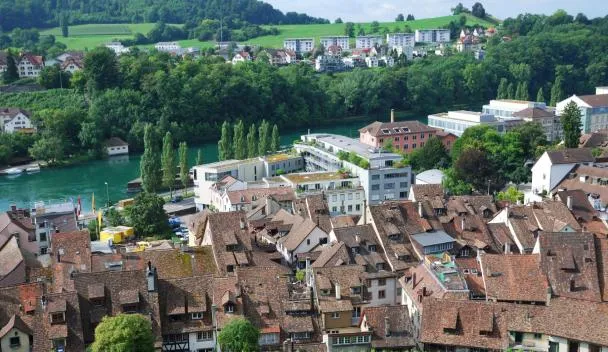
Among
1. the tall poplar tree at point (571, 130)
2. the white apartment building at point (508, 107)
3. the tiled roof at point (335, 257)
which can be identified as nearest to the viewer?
the tiled roof at point (335, 257)

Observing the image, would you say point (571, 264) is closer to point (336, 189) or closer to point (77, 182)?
point (336, 189)

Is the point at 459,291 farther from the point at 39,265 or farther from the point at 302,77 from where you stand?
the point at 302,77

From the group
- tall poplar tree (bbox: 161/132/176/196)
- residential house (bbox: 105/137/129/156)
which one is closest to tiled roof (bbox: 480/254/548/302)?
tall poplar tree (bbox: 161/132/176/196)

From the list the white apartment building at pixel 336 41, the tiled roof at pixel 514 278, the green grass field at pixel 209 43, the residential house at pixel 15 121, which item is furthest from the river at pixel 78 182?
the white apartment building at pixel 336 41

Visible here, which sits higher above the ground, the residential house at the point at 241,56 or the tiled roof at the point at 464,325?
the residential house at the point at 241,56

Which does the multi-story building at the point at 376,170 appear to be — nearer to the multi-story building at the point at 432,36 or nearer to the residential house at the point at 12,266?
the residential house at the point at 12,266

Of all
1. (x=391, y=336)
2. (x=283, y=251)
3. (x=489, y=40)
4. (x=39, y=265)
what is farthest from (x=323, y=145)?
(x=489, y=40)

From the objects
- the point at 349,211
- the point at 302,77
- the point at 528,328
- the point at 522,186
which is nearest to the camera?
the point at 528,328

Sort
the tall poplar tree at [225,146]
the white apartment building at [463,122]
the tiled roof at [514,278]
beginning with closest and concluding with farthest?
1. the tiled roof at [514,278]
2. the tall poplar tree at [225,146]
3. the white apartment building at [463,122]
